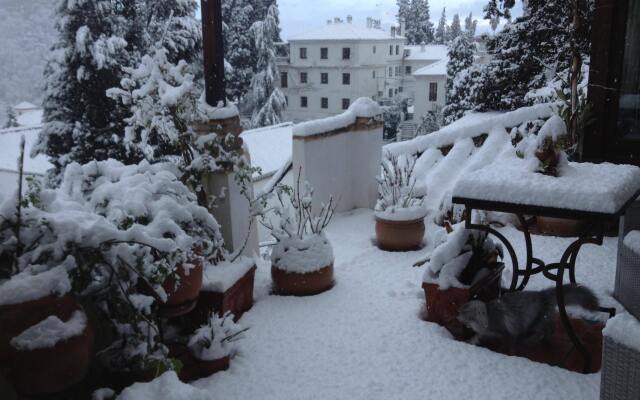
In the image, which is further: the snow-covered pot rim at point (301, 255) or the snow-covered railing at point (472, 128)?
the snow-covered railing at point (472, 128)

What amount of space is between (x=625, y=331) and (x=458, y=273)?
1.35m

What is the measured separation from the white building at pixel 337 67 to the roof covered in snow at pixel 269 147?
53.8 feet

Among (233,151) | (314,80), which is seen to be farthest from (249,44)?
(233,151)

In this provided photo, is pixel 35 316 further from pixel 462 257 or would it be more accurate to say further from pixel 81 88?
pixel 81 88

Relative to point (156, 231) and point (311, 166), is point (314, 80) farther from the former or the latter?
point (156, 231)

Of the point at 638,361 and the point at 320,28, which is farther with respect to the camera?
the point at 320,28

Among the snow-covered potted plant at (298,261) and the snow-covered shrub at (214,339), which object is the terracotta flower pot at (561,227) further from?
the snow-covered shrub at (214,339)

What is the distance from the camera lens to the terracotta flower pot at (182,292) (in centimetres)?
269

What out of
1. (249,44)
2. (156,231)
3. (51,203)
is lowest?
(156,231)

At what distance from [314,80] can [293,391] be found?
1286 inches

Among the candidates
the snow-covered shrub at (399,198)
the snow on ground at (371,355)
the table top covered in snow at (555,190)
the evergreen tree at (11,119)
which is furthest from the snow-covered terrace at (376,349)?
the evergreen tree at (11,119)

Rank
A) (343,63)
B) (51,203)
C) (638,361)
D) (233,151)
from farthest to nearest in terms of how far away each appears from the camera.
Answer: (343,63) < (233,151) < (51,203) < (638,361)

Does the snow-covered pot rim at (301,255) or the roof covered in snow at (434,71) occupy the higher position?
the roof covered in snow at (434,71)

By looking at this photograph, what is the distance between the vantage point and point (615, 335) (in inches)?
78.2
